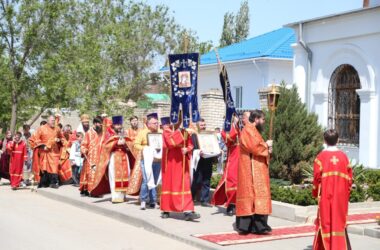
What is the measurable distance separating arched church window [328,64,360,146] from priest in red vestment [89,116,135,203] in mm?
7701

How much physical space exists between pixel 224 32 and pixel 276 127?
1629 inches

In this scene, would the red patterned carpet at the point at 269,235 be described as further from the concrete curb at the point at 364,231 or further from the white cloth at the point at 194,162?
the white cloth at the point at 194,162

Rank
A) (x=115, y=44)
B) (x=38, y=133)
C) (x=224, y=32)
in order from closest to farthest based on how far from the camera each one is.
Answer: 1. (x=38, y=133)
2. (x=115, y=44)
3. (x=224, y=32)

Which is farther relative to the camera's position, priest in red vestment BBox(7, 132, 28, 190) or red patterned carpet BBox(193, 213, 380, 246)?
priest in red vestment BBox(7, 132, 28, 190)

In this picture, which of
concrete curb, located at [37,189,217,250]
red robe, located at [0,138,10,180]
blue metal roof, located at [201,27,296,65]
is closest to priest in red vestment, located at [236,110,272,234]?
concrete curb, located at [37,189,217,250]

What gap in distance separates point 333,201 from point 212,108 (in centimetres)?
1747

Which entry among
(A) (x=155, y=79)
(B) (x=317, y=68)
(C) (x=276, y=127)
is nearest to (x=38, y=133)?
(C) (x=276, y=127)

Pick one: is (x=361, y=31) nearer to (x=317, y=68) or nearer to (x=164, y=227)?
(x=317, y=68)

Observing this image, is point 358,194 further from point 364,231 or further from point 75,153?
point 75,153

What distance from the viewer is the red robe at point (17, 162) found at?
1719 cm

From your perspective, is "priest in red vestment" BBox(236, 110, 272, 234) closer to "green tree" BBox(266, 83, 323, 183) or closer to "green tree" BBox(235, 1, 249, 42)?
"green tree" BBox(266, 83, 323, 183)

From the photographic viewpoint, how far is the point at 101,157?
13.6 metres

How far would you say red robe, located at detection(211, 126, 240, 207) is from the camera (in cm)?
1145

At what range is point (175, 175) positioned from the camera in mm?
10906
